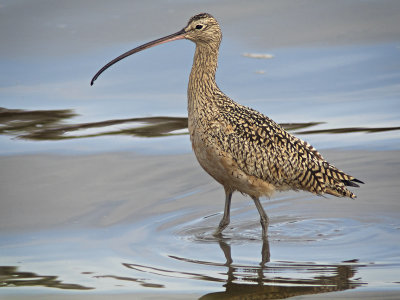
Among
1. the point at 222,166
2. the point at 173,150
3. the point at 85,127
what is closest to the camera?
the point at 222,166

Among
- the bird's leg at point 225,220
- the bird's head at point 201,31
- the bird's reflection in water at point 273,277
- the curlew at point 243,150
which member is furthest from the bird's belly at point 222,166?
the bird's head at point 201,31

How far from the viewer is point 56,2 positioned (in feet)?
51.5

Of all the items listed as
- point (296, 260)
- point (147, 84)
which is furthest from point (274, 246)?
point (147, 84)

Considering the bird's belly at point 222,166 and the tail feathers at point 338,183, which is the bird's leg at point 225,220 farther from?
the tail feathers at point 338,183

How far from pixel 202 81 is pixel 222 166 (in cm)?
99

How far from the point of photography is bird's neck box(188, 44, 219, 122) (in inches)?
340

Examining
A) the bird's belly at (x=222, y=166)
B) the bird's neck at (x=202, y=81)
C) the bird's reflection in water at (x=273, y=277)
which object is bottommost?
the bird's reflection in water at (x=273, y=277)

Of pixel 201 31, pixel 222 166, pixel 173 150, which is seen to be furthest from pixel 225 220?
pixel 173 150

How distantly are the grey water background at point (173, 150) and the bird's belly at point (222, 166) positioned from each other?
20.5 inches

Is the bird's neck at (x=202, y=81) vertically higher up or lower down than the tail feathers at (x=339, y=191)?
higher up

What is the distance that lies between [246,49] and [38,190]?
223 inches

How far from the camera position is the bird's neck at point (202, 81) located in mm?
8625

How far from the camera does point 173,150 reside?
11.0 m

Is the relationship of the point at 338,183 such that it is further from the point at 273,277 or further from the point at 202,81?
the point at 273,277
